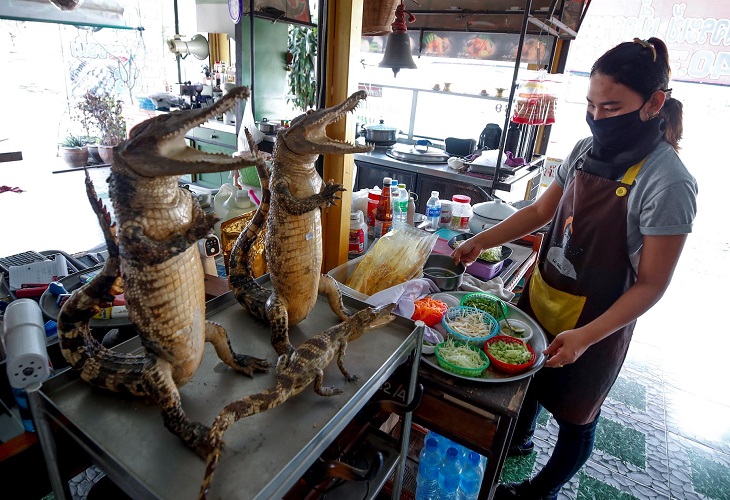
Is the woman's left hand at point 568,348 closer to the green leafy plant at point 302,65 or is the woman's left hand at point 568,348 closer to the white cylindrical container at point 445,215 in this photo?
the white cylindrical container at point 445,215

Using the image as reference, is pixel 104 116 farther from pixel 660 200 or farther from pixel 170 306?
pixel 660 200

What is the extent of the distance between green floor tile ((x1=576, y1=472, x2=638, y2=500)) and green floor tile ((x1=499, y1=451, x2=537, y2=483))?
24cm

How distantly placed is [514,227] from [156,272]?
1.64 metres

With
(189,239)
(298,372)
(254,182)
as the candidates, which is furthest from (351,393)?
(254,182)

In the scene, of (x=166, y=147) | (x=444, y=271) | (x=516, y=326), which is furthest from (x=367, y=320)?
(x=444, y=271)

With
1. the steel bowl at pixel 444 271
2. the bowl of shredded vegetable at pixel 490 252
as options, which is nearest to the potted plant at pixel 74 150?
the bowl of shredded vegetable at pixel 490 252

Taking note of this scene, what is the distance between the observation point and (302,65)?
537 cm

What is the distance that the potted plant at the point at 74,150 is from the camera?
6797 mm

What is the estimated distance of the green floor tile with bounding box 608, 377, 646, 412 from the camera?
9.33 feet

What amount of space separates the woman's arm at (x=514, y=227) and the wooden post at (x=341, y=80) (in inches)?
22.5

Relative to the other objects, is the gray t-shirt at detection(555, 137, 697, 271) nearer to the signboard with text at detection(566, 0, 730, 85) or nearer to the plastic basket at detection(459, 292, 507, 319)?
the plastic basket at detection(459, 292, 507, 319)

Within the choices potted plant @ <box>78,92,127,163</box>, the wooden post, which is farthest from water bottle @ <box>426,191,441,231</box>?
potted plant @ <box>78,92,127,163</box>

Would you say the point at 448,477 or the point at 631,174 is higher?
the point at 631,174

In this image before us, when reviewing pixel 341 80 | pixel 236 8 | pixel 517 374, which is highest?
pixel 236 8
